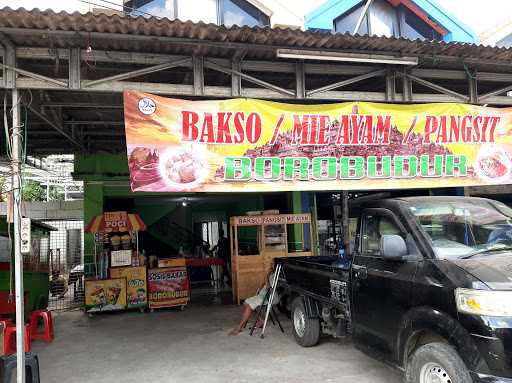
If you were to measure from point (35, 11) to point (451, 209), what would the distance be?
15.4 feet

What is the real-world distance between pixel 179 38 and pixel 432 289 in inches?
152

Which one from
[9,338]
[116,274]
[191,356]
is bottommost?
[191,356]

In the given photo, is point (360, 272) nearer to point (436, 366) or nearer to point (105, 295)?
point (436, 366)

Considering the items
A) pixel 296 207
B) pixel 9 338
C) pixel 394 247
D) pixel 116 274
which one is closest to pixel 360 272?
pixel 394 247

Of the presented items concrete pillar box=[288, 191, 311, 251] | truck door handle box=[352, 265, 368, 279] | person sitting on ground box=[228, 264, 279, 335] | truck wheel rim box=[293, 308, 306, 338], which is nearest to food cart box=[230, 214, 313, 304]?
concrete pillar box=[288, 191, 311, 251]

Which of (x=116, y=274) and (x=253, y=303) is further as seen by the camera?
(x=116, y=274)

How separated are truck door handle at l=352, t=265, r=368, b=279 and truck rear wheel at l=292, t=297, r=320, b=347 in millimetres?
1664

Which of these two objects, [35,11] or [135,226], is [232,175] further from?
[135,226]

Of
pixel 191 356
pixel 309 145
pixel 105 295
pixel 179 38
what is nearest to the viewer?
pixel 179 38

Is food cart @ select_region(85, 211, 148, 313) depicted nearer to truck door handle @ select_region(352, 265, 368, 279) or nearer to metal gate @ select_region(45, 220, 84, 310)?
metal gate @ select_region(45, 220, 84, 310)

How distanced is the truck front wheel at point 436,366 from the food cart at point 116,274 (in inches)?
278

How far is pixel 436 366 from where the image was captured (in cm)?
375

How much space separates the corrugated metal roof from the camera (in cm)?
477

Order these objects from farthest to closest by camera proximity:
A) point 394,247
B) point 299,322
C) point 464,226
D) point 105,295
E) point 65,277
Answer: point 65,277
point 105,295
point 299,322
point 464,226
point 394,247
